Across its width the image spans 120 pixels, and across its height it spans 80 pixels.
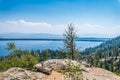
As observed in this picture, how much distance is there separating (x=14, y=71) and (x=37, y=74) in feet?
8.58

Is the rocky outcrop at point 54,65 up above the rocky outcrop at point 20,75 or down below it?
above

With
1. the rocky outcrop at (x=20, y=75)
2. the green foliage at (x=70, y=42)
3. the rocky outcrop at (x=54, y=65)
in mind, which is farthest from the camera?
the green foliage at (x=70, y=42)

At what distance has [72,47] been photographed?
56.5 metres

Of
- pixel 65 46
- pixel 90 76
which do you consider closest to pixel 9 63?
pixel 65 46

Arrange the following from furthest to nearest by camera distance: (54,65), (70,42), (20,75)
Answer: (70,42)
(54,65)
(20,75)

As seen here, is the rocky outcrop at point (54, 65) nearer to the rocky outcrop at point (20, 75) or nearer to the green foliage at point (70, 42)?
the rocky outcrop at point (20, 75)

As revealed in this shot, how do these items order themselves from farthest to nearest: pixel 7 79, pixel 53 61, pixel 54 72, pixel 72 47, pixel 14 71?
1. pixel 72 47
2. pixel 53 61
3. pixel 54 72
4. pixel 14 71
5. pixel 7 79

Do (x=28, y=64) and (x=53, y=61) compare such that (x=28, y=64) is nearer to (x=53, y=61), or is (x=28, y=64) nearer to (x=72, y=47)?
(x=72, y=47)

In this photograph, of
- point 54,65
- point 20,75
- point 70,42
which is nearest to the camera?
point 20,75

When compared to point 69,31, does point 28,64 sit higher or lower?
lower

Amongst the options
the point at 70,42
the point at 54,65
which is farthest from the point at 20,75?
the point at 70,42

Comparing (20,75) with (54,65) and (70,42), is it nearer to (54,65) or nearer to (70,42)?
(54,65)

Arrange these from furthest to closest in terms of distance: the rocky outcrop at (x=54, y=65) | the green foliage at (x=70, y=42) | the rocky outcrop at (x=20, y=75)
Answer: the green foliage at (x=70, y=42), the rocky outcrop at (x=54, y=65), the rocky outcrop at (x=20, y=75)

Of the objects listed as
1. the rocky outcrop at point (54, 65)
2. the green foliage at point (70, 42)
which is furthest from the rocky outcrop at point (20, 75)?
the green foliage at point (70, 42)
